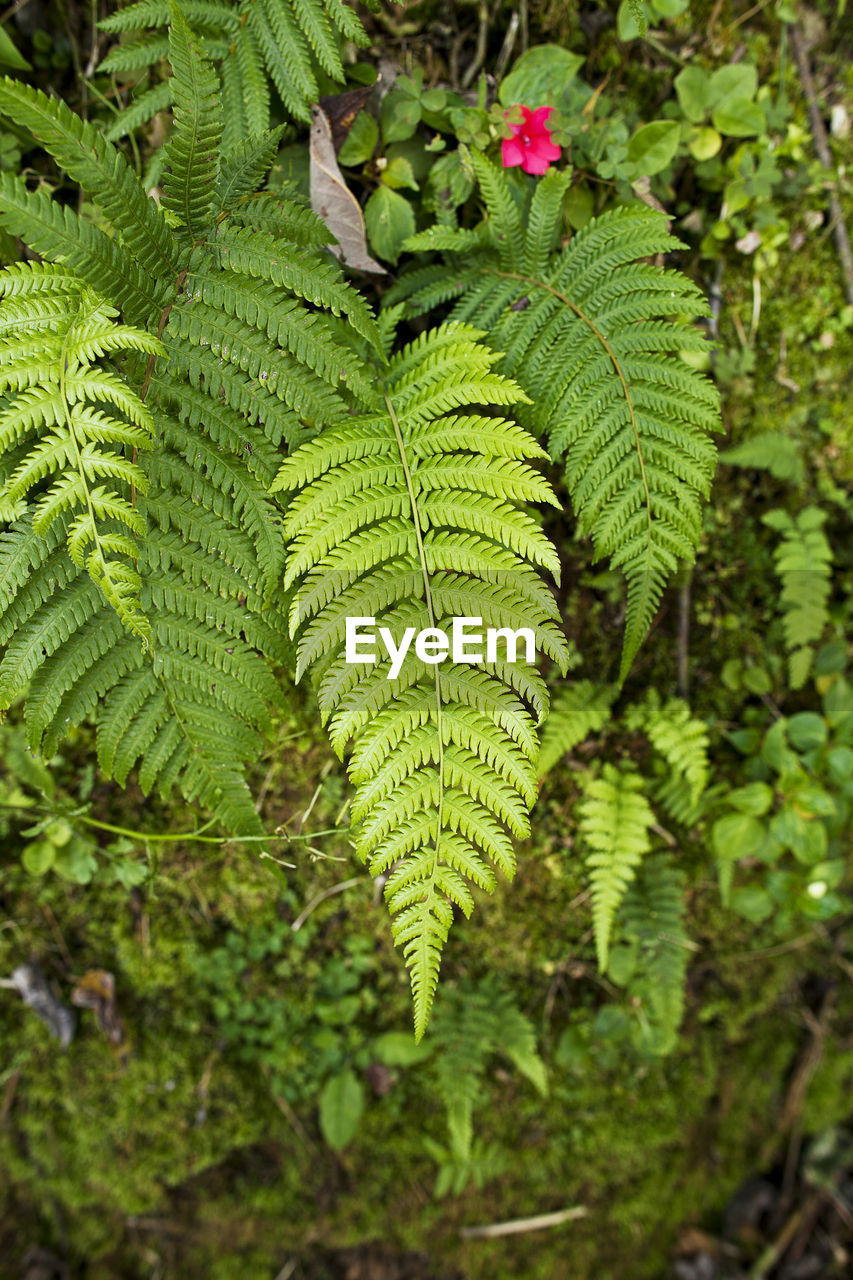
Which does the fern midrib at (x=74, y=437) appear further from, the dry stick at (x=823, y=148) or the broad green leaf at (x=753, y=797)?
the dry stick at (x=823, y=148)

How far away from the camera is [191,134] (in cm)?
188

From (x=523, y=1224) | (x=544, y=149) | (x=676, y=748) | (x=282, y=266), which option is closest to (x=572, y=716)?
(x=676, y=748)

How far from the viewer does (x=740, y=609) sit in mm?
3443

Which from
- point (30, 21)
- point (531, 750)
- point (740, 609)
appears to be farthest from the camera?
point (740, 609)

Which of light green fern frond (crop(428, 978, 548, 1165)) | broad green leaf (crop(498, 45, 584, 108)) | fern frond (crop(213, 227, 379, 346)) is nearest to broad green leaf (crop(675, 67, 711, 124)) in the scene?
broad green leaf (crop(498, 45, 584, 108))

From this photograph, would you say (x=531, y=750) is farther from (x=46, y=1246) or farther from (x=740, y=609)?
(x=46, y=1246)

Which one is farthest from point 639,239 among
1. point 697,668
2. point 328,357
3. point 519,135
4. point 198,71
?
point 697,668

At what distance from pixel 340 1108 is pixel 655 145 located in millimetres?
4362

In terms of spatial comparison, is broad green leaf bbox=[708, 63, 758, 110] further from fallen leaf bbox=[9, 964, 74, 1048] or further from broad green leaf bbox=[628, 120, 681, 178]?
fallen leaf bbox=[9, 964, 74, 1048]

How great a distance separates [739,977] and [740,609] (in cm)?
206

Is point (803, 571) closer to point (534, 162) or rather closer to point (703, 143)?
point (703, 143)

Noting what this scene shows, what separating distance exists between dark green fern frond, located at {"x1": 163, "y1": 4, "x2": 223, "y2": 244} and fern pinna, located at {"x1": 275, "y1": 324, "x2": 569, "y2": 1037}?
730 millimetres

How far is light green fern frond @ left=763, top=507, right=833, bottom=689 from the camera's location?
10.4ft

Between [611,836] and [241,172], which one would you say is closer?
[241,172]
